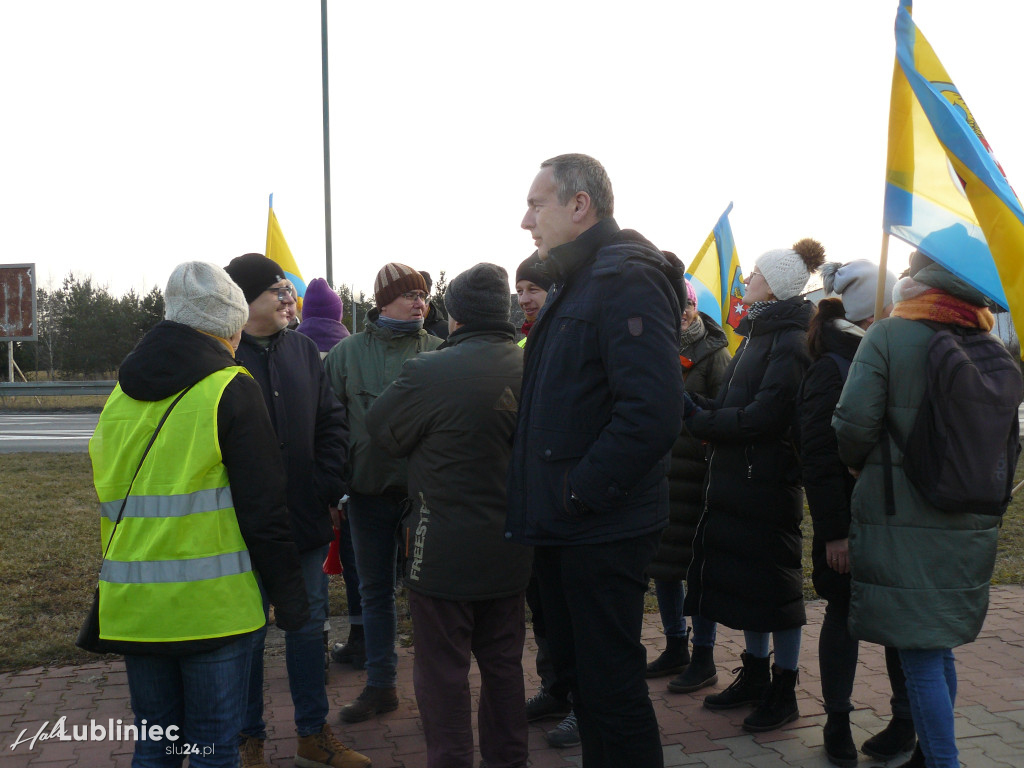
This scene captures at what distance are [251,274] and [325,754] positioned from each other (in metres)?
1.83

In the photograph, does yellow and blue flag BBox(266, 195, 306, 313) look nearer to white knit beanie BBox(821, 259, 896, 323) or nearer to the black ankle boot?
white knit beanie BBox(821, 259, 896, 323)

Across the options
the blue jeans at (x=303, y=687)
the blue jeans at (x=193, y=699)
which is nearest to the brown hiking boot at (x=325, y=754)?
the blue jeans at (x=303, y=687)

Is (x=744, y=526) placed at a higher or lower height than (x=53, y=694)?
higher

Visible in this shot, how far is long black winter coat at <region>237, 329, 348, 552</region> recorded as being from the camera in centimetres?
339

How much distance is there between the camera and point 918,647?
9.53ft

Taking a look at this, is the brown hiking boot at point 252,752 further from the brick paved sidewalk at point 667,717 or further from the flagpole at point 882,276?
the flagpole at point 882,276

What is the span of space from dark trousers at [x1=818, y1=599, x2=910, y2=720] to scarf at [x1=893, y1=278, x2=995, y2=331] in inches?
44.7


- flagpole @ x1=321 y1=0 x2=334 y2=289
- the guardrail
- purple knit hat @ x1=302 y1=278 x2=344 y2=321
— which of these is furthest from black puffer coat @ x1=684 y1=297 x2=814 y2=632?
the guardrail

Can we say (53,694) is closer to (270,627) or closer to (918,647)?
(270,627)

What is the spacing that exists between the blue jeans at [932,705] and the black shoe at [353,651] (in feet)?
8.60

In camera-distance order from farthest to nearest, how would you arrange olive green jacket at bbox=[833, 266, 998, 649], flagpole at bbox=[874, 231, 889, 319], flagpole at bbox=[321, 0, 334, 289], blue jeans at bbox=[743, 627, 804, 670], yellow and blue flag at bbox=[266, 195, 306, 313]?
1. flagpole at bbox=[321, 0, 334, 289]
2. yellow and blue flag at bbox=[266, 195, 306, 313]
3. blue jeans at bbox=[743, 627, 804, 670]
4. flagpole at bbox=[874, 231, 889, 319]
5. olive green jacket at bbox=[833, 266, 998, 649]

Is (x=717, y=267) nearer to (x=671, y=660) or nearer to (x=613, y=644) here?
(x=671, y=660)

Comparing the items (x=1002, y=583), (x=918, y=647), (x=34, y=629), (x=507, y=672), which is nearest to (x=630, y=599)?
(x=507, y=672)

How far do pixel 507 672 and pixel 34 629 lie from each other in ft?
10.5
